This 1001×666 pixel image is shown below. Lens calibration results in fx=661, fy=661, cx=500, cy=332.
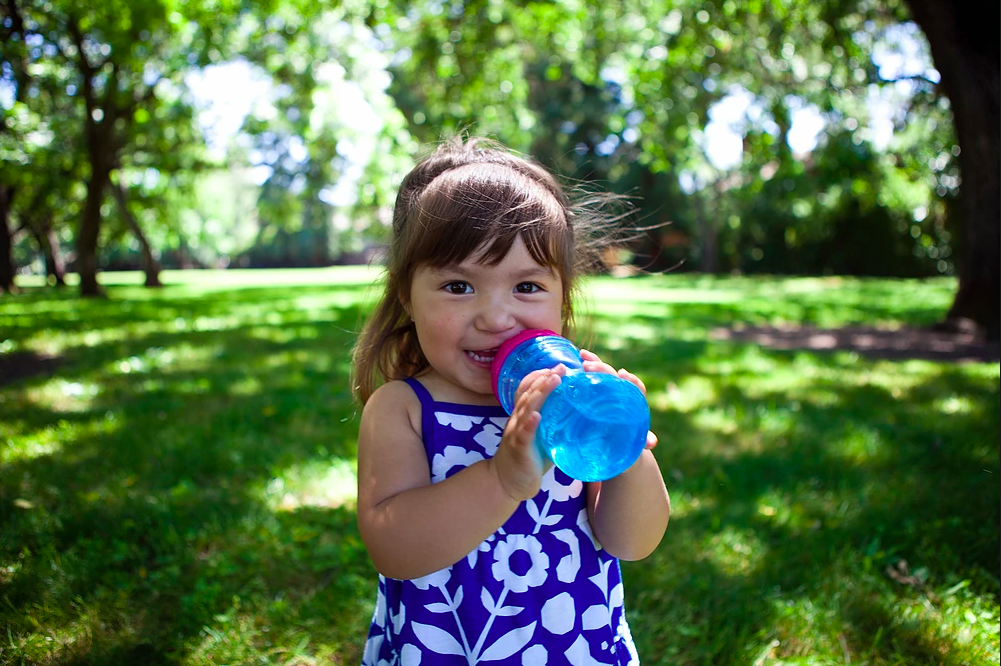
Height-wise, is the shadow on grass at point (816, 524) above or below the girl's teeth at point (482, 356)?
below

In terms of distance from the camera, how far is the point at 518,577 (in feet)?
4.23

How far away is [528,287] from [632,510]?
49 cm

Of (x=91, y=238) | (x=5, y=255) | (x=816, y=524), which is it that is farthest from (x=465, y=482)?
(x=5, y=255)

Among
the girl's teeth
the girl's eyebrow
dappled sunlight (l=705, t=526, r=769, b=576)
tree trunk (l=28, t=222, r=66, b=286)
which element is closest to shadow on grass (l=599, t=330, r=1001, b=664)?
dappled sunlight (l=705, t=526, r=769, b=576)

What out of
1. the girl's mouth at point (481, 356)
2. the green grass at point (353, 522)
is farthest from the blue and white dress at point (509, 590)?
the green grass at point (353, 522)

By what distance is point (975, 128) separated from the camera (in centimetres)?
635

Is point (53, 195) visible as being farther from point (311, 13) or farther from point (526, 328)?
point (526, 328)

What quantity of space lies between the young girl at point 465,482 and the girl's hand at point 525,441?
82 mm

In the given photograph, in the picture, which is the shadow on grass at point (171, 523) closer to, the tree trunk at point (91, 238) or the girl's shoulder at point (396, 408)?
the girl's shoulder at point (396, 408)

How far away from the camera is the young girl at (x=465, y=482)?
1262mm

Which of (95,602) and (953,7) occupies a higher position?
(953,7)

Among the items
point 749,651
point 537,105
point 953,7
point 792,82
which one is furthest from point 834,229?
point 749,651

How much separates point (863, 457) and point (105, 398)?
14.8 feet

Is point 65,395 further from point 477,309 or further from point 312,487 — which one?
point 477,309
